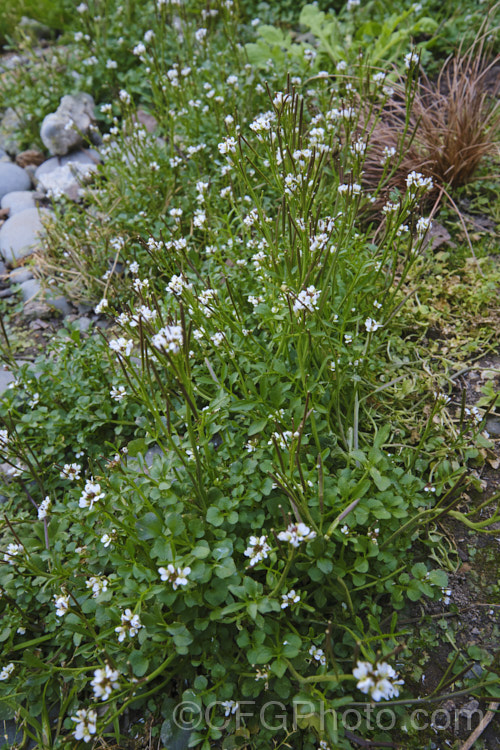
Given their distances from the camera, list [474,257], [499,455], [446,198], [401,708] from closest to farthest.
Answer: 1. [401,708]
2. [499,455]
3. [474,257]
4. [446,198]

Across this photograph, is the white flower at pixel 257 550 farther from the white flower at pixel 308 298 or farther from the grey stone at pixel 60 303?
the grey stone at pixel 60 303

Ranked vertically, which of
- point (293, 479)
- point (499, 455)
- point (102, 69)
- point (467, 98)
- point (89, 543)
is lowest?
point (499, 455)

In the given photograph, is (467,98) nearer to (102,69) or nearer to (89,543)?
(102,69)

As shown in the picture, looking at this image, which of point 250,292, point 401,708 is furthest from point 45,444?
point 401,708

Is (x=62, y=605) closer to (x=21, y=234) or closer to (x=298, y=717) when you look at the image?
(x=298, y=717)

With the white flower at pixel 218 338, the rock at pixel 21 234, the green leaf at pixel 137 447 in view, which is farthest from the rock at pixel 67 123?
the green leaf at pixel 137 447

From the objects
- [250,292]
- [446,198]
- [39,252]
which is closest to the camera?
[250,292]

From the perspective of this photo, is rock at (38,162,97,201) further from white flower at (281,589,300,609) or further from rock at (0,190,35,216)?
white flower at (281,589,300,609)
